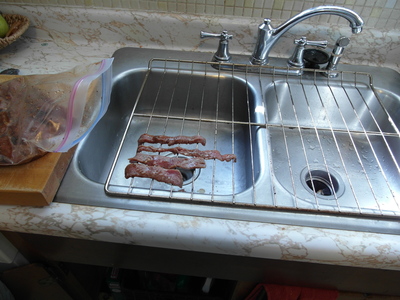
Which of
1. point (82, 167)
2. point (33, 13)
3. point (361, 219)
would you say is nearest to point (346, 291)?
point (361, 219)

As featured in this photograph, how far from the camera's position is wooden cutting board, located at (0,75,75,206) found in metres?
0.48

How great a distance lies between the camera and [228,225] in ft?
1.61

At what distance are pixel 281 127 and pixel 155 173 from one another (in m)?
0.42

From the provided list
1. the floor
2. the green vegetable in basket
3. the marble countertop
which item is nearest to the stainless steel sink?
the marble countertop

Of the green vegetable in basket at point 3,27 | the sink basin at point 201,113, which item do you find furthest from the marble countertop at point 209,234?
the green vegetable in basket at point 3,27

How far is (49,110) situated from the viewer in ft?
1.95

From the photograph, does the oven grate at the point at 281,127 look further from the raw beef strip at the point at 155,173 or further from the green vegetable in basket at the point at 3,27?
the green vegetable in basket at the point at 3,27

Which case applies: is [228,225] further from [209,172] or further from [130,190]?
[209,172]

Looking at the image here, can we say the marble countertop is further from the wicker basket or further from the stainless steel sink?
the wicker basket

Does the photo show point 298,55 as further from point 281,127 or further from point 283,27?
point 281,127

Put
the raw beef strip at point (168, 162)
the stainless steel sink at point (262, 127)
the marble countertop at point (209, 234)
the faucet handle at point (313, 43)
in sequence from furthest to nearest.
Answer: the faucet handle at point (313, 43)
the stainless steel sink at point (262, 127)
the raw beef strip at point (168, 162)
the marble countertop at point (209, 234)

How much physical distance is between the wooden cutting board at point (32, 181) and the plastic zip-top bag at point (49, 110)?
2 centimetres

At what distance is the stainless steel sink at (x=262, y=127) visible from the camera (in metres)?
0.71

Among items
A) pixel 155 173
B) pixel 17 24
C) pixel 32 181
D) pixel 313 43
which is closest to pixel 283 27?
pixel 313 43
